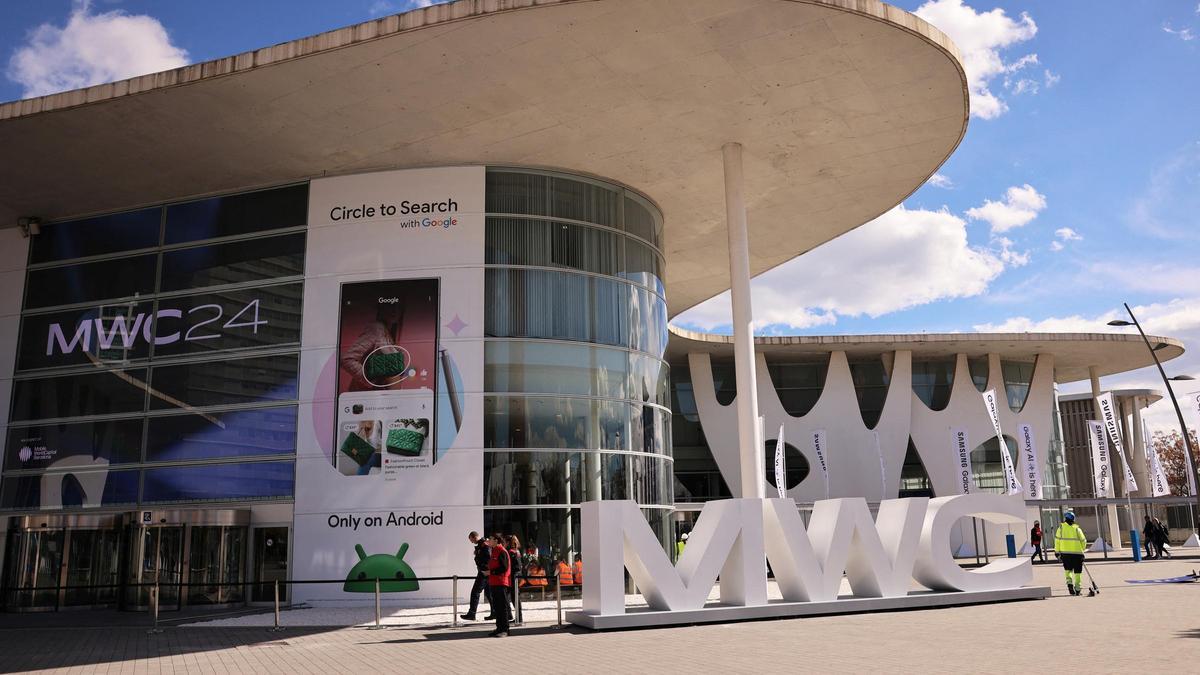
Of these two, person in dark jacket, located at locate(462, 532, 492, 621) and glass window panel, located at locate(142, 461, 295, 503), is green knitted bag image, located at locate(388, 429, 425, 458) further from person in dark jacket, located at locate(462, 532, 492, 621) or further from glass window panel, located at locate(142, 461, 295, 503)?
person in dark jacket, located at locate(462, 532, 492, 621)

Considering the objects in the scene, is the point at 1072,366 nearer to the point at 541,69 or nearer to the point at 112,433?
the point at 541,69

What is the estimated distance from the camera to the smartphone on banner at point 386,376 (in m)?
19.2

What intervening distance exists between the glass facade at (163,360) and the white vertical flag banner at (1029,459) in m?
30.3

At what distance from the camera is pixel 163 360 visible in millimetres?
20875

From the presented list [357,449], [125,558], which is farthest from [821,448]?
[125,558]

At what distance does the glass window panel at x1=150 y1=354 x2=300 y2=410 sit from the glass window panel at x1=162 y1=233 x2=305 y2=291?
186 centimetres

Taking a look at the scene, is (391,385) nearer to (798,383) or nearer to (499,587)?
(499,587)

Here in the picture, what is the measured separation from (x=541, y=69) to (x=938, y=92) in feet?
24.8

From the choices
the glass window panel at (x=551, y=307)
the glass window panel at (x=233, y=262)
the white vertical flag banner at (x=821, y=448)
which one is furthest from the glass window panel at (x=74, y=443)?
the white vertical flag banner at (x=821, y=448)

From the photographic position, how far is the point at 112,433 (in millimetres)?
20891

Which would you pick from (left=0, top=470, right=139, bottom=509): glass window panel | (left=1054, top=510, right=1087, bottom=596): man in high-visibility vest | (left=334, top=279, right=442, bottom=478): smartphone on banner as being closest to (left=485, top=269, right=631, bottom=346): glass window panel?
(left=334, top=279, right=442, bottom=478): smartphone on banner

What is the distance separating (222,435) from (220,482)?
3.25ft

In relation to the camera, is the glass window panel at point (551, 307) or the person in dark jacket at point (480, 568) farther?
the glass window panel at point (551, 307)

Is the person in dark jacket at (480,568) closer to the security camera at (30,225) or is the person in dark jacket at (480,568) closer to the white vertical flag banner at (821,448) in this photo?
the security camera at (30,225)
